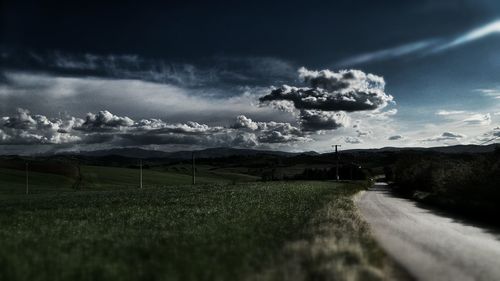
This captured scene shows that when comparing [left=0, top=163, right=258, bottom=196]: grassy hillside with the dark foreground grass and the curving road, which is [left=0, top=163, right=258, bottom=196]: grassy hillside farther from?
the curving road

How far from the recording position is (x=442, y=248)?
66.6ft

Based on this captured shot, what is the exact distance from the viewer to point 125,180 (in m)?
141

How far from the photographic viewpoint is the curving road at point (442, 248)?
15453 mm

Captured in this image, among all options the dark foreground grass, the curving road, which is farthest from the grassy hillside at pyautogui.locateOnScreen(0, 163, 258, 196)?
the curving road

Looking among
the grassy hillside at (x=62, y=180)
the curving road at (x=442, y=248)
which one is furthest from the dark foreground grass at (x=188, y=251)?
the grassy hillside at (x=62, y=180)

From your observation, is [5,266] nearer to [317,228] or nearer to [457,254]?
[317,228]

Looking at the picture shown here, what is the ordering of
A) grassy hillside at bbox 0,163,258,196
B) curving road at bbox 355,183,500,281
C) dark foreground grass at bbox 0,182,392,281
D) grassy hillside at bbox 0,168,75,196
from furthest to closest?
grassy hillside at bbox 0,168,75,196, grassy hillside at bbox 0,163,258,196, curving road at bbox 355,183,500,281, dark foreground grass at bbox 0,182,392,281

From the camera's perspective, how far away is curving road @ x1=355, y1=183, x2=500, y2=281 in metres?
15.5

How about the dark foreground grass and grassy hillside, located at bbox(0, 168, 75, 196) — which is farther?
grassy hillside, located at bbox(0, 168, 75, 196)

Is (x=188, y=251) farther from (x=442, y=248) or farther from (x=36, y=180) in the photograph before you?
(x=36, y=180)

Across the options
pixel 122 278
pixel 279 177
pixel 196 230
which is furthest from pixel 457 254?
pixel 279 177

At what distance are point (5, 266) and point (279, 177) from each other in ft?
573

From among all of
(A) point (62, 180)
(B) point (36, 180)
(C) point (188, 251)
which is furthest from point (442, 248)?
(A) point (62, 180)

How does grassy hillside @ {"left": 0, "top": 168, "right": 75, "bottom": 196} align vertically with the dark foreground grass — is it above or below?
above
